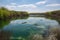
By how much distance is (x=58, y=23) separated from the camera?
1544 millimetres

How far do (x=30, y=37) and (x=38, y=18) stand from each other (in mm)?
301

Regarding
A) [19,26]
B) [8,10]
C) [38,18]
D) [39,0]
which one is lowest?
[19,26]

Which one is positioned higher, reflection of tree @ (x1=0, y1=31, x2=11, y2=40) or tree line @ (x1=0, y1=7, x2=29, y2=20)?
tree line @ (x1=0, y1=7, x2=29, y2=20)

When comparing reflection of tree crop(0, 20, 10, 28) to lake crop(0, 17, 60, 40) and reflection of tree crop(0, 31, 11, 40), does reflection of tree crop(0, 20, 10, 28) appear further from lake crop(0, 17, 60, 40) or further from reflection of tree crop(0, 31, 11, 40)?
reflection of tree crop(0, 31, 11, 40)

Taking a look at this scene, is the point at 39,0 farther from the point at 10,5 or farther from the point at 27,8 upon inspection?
the point at 10,5

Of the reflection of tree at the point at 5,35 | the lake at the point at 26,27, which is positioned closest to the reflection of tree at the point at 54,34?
the lake at the point at 26,27

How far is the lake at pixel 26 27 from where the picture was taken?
150 cm

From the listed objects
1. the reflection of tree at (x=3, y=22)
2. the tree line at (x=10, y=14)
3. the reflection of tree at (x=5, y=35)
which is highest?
the tree line at (x=10, y=14)

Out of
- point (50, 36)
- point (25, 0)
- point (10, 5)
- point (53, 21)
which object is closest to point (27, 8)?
point (25, 0)

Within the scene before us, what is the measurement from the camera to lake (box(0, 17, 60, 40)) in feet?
4.92

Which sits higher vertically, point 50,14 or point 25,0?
point 25,0

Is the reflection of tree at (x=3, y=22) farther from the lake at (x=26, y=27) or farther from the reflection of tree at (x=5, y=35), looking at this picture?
the reflection of tree at (x=5, y=35)

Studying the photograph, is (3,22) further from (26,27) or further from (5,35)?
(26,27)

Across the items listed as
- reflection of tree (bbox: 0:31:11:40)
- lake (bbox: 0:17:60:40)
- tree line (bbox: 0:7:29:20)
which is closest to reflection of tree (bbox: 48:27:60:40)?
lake (bbox: 0:17:60:40)
